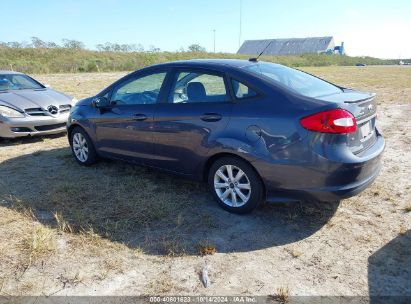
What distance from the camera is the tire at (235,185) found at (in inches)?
145

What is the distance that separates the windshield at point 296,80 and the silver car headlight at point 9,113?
496 cm

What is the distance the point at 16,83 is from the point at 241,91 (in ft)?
21.3

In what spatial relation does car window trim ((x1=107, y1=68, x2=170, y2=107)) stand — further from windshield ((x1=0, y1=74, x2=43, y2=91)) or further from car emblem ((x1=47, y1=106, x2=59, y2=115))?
windshield ((x1=0, y1=74, x2=43, y2=91))

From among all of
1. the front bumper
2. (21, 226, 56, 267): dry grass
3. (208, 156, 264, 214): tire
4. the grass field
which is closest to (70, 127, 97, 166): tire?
the front bumper

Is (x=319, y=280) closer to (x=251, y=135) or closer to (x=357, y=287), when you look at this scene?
(x=357, y=287)

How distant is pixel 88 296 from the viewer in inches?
107

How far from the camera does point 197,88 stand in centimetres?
420

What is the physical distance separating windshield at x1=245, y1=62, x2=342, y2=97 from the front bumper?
4.71m

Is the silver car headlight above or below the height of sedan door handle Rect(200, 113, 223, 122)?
below

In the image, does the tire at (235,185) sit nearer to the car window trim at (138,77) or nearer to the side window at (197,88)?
the side window at (197,88)

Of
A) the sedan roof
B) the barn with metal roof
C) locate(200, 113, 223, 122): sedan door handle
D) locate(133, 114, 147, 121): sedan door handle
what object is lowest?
the barn with metal roof

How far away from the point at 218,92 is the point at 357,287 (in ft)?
7.49

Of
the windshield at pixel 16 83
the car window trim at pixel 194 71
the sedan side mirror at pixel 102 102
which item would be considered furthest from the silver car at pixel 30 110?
the car window trim at pixel 194 71

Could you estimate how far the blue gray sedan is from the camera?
329 centimetres
